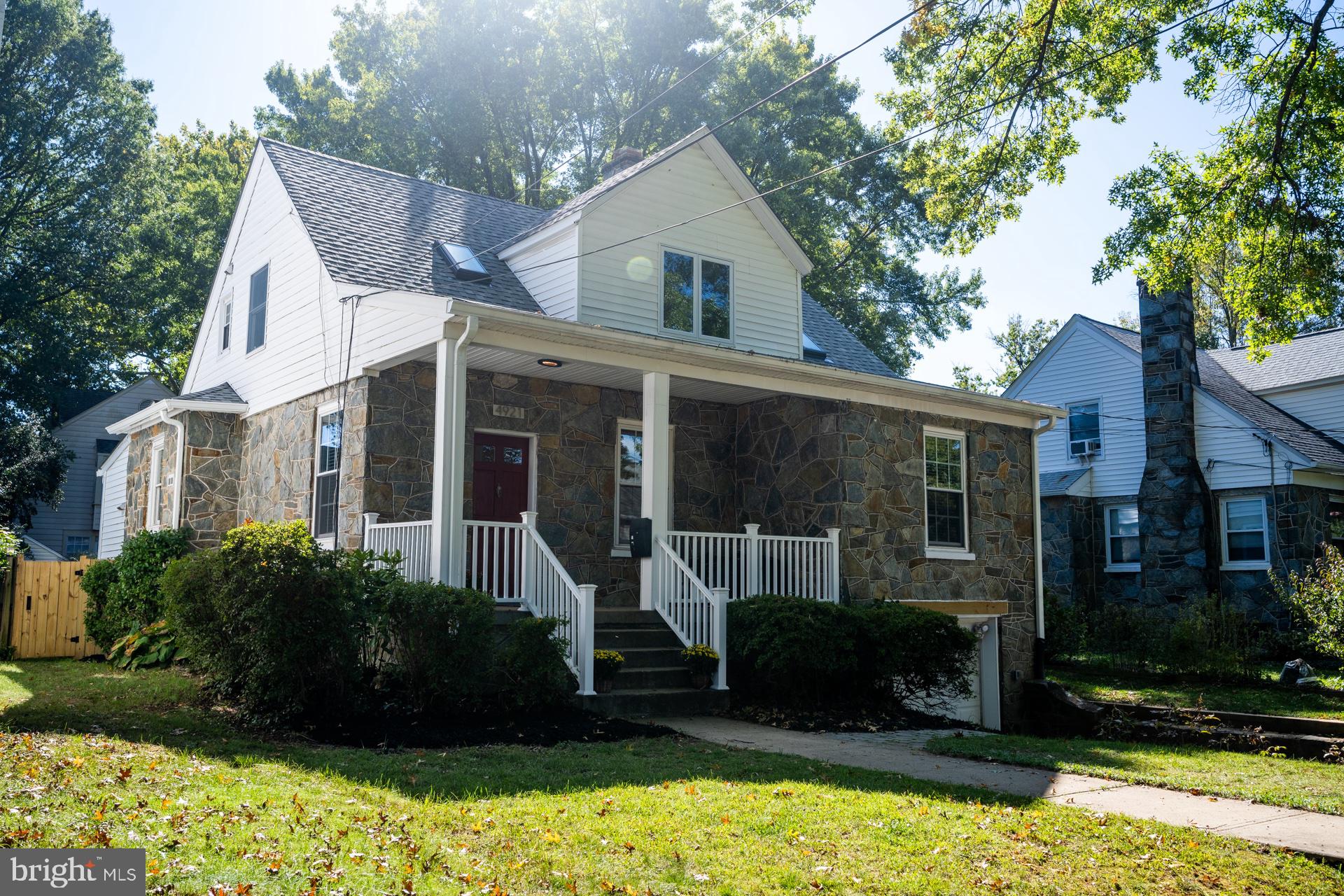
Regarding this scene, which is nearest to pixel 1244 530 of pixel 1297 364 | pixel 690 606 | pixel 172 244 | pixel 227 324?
pixel 1297 364

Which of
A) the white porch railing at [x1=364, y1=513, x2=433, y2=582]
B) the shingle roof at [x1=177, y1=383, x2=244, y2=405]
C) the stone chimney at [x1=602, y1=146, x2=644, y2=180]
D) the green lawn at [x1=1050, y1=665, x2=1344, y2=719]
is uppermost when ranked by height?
the stone chimney at [x1=602, y1=146, x2=644, y2=180]

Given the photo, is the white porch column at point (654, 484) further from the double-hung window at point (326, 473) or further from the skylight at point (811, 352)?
the skylight at point (811, 352)

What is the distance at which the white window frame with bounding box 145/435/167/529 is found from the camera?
16.1 metres

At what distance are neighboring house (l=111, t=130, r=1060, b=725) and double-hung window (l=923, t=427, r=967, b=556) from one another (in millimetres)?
36

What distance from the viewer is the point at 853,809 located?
6230 mm

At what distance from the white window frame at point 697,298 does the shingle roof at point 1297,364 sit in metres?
14.9

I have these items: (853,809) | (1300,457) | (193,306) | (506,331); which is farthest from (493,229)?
(193,306)

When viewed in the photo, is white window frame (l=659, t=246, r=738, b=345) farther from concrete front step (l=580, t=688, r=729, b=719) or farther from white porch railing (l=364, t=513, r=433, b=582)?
concrete front step (l=580, t=688, r=729, b=719)

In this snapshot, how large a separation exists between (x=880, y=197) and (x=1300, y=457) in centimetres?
1301

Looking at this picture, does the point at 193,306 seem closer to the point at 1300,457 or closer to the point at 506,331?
the point at 506,331

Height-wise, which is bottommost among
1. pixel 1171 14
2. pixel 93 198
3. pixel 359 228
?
pixel 359 228

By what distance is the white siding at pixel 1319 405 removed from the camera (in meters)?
23.3

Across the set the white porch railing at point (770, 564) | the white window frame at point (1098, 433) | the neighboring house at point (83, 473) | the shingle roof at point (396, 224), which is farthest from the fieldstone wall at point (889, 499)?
the neighboring house at point (83, 473)

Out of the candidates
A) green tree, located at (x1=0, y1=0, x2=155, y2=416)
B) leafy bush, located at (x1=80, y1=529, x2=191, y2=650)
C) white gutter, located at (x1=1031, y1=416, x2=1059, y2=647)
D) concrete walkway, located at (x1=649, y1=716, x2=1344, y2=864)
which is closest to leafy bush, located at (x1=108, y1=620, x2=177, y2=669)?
leafy bush, located at (x1=80, y1=529, x2=191, y2=650)
